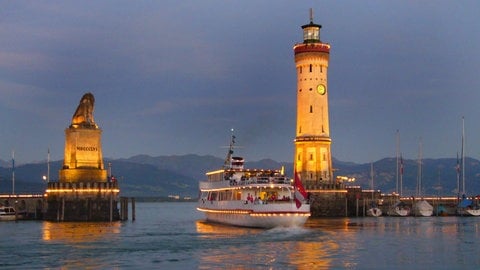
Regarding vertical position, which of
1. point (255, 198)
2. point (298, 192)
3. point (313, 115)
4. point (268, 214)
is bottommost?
point (268, 214)

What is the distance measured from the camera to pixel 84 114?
119 metres

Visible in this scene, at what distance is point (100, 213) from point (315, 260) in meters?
55.9

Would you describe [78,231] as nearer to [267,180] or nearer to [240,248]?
[267,180]

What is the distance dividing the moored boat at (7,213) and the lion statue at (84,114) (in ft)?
62.4

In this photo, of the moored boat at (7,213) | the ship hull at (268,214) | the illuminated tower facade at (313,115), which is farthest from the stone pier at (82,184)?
the illuminated tower facade at (313,115)

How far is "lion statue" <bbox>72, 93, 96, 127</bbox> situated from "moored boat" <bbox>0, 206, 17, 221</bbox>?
19013 mm

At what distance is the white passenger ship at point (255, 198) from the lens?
3666 inches

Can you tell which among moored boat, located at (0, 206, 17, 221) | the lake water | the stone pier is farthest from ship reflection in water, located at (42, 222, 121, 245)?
moored boat, located at (0, 206, 17, 221)

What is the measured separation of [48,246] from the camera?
77.7 metres

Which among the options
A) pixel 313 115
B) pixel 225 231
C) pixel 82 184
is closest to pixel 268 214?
pixel 225 231

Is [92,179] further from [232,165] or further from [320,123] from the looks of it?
[320,123]

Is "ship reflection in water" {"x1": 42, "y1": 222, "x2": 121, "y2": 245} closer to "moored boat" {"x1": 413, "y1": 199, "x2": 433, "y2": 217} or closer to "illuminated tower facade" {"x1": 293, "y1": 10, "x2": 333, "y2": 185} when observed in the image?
"illuminated tower facade" {"x1": 293, "y1": 10, "x2": 333, "y2": 185}

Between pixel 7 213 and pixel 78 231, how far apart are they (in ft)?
115

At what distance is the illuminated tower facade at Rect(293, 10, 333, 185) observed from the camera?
→ 14188cm
